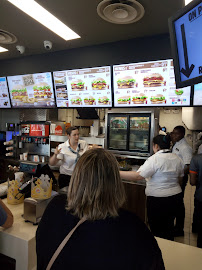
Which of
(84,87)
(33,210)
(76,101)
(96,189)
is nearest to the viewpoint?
(96,189)

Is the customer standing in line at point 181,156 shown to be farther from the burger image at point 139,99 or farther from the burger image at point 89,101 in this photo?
the burger image at point 89,101

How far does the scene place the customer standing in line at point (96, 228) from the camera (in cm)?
83

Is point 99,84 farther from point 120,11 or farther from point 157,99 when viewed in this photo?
point 120,11

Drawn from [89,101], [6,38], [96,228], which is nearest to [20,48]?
[6,38]

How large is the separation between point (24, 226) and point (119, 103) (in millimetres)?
1957

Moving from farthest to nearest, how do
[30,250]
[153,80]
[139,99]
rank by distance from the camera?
[139,99], [153,80], [30,250]

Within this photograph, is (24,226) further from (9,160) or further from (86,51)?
(9,160)

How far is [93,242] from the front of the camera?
0.85 m

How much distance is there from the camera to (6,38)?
319 cm

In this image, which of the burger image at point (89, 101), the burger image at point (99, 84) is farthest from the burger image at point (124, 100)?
the burger image at point (89, 101)

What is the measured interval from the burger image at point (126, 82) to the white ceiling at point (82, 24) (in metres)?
0.67

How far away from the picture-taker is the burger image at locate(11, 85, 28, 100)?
141 inches

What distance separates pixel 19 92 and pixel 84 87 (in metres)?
1.31

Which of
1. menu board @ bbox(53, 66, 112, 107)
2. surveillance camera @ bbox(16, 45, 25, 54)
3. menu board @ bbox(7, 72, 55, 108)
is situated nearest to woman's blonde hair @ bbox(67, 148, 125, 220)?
menu board @ bbox(53, 66, 112, 107)
